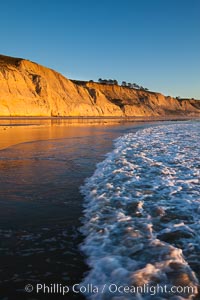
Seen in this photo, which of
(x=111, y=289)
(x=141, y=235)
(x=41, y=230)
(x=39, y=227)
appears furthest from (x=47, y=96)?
(x=111, y=289)

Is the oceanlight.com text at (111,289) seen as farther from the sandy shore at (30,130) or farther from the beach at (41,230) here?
the sandy shore at (30,130)

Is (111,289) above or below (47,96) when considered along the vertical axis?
below

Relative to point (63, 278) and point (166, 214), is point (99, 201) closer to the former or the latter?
point (166, 214)

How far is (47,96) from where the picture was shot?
6688cm

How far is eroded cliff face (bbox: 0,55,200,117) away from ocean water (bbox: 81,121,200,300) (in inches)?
2014

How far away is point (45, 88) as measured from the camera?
219 ft

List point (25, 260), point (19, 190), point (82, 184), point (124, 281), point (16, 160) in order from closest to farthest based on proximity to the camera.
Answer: point (124, 281), point (25, 260), point (19, 190), point (82, 184), point (16, 160)

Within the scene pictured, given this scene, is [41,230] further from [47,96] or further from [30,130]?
[47,96]

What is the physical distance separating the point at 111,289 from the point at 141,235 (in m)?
1.21

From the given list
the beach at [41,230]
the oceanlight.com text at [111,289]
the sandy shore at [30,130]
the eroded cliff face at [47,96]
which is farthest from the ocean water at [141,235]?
the eroded cliff face at [47,96]

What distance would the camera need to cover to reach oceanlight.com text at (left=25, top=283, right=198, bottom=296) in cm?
260

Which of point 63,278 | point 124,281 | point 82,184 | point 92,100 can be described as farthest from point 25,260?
point 92,100

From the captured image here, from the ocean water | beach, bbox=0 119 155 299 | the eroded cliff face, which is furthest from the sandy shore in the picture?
the eroded cliff face

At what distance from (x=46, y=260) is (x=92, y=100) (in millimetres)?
89208
